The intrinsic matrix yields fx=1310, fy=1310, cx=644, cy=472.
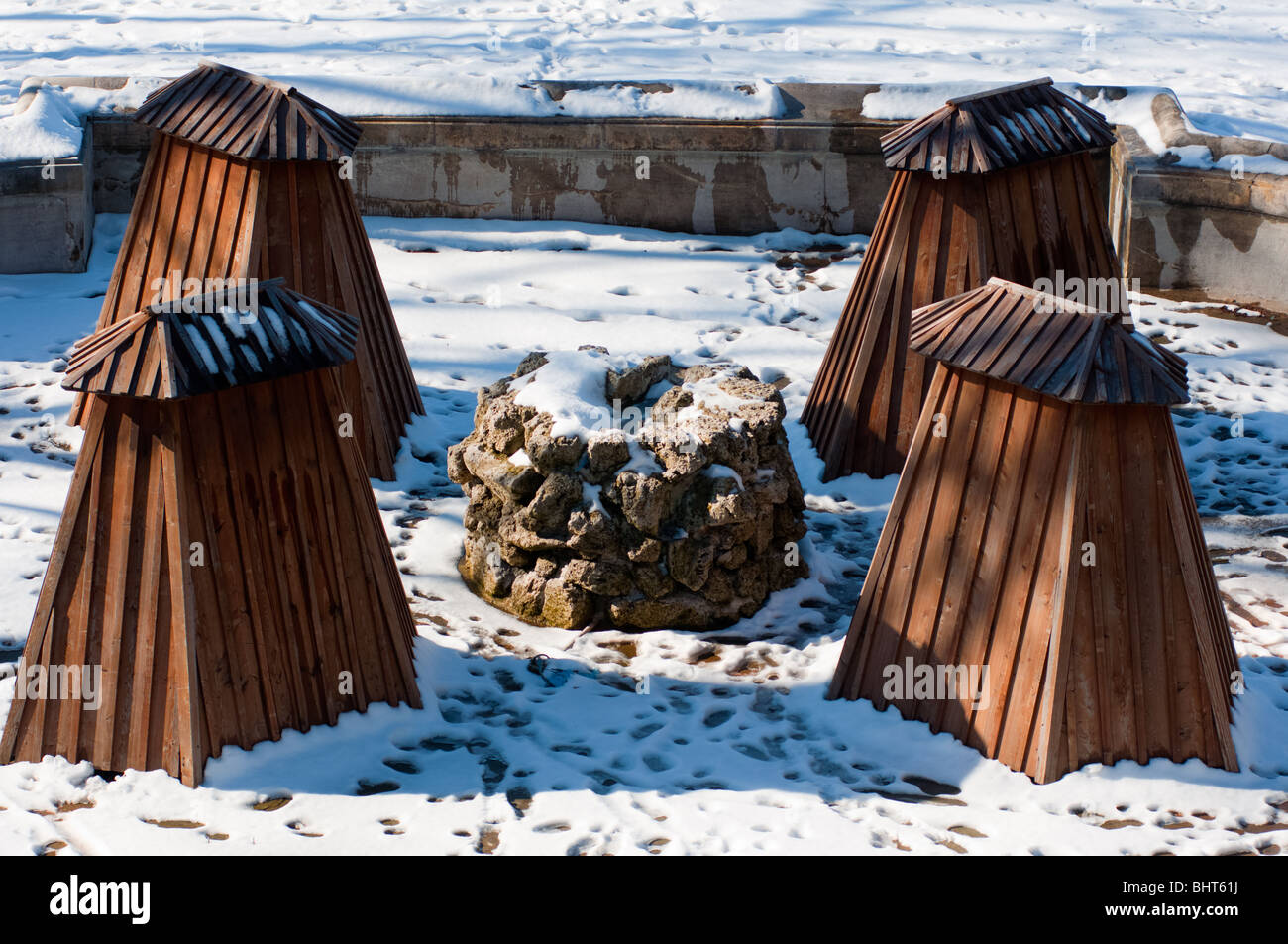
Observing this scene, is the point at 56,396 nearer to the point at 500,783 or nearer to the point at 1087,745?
the point at 500,783

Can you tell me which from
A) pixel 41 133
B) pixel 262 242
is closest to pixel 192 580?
pixel 262 242

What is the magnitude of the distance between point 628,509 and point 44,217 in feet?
18.0

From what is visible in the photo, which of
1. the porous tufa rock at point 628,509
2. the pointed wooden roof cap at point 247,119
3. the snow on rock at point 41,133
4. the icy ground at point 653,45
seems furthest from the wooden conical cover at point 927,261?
the snow on rock at point 41,133

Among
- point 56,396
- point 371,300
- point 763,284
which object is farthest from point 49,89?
point 763,284

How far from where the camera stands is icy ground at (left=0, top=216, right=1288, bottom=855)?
4055 millimetres

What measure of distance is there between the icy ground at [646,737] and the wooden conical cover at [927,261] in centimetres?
33

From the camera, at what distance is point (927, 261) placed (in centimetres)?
661

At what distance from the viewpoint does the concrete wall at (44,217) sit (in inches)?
Result: 341

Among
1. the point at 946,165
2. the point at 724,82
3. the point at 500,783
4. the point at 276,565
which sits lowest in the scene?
the point at 500,783

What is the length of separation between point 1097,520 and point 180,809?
308 centimetres

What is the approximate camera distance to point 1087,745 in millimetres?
4395

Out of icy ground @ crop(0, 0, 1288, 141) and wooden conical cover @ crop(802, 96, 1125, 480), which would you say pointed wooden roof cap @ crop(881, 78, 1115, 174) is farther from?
icy ground @ crop(0, 0, 1288, 141)

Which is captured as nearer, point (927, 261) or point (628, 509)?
point (628, 509)

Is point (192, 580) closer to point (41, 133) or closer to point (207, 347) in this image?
point (207, 347)
